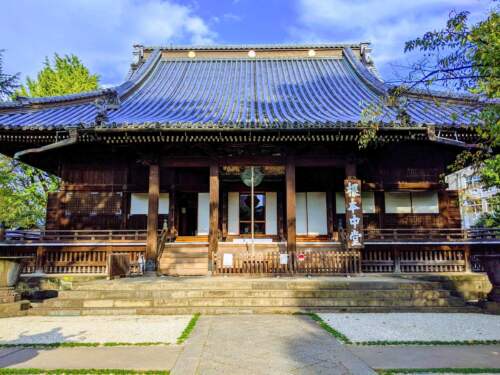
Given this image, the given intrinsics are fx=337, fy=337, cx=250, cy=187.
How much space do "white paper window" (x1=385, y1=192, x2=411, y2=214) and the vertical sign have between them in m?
2.60

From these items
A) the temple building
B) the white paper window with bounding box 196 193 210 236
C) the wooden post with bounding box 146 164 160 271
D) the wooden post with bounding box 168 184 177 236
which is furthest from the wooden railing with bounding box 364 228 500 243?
the wooden post with bounding box 168 184 177 236

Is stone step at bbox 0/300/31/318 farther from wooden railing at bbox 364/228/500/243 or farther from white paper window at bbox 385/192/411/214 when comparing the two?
white paper window at bbox 385/192/411/214

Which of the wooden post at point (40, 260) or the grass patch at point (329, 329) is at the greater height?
the wooden post at point (40, 260)

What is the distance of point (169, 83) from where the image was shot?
15.5m

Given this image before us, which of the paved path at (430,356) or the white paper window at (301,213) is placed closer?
the paved path at (430,356)

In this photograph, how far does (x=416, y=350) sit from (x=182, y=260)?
7.17m

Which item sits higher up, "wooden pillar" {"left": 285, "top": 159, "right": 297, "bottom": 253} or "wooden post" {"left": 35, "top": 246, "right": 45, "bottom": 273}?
"wooden pillar" {"left": 285, "top": 159, "right": 297, "bottom": 253}

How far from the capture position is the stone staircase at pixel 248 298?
23.6 ft

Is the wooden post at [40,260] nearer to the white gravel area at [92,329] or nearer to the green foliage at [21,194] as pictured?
the white gravel area at [92,329]

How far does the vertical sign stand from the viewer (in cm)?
959

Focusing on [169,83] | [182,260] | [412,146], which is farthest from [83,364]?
[169,83]

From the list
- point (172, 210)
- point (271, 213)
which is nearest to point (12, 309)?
point (172, 210)

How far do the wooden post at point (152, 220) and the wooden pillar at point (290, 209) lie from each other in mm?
3994

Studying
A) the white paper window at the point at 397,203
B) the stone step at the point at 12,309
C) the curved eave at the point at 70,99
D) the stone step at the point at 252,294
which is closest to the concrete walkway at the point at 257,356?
the stone step at the point at 252,294
